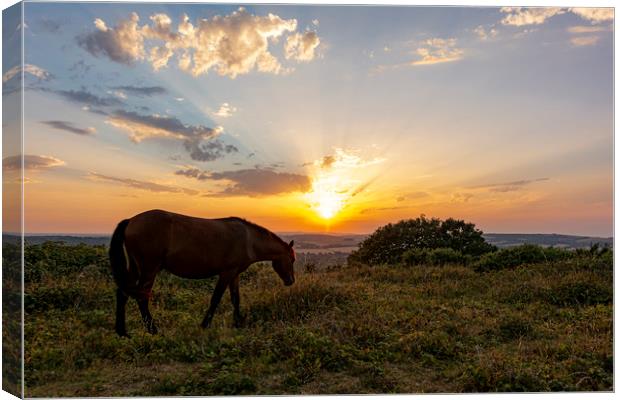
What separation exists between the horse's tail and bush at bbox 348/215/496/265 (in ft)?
28.5

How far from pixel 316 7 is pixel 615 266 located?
593 centimetres

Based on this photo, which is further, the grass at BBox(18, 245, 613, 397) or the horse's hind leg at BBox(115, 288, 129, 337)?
the horse's hind leg at BBox(115, 288, 129, 337)

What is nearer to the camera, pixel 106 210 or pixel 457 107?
pixel 106 210

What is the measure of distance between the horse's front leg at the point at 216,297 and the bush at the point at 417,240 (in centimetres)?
732

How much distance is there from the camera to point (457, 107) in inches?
350

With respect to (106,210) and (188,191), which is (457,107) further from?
(106,210)

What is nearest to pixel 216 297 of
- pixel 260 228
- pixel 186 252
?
pixel 186 252

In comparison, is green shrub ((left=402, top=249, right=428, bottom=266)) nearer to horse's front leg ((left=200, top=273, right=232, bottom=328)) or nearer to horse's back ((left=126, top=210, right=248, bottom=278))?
horse's back ((left=126, top=210, right=248, bottom=278))

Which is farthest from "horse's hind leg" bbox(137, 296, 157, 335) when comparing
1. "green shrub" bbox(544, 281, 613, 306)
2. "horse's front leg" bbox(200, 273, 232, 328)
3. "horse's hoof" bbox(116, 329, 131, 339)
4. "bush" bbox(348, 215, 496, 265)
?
"bush" bbox(348, 215, 496, 265)

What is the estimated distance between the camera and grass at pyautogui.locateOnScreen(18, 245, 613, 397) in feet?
20.8

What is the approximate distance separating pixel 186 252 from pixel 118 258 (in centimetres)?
103

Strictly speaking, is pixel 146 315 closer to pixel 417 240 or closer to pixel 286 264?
pixel 286 264

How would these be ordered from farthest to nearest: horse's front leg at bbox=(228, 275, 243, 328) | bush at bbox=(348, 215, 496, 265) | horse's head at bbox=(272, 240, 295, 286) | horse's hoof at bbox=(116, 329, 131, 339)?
bush at bbox=(348, 215, 496, 265), horse's head at bbox=(272, 240, 295, 286), horse's front leg at bbox=(228, 275, 243, 328), horse's hoof at bbox=(116, 329, 131, 339)

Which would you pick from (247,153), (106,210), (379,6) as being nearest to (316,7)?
(379,6)
